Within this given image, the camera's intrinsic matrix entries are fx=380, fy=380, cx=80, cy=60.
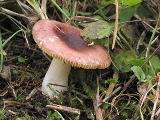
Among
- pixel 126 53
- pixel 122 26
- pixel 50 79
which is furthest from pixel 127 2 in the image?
pixel 50 79

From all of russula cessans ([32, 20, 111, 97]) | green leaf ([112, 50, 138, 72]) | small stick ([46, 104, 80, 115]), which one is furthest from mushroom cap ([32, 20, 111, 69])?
small stick ([46, 104, 80, 115])

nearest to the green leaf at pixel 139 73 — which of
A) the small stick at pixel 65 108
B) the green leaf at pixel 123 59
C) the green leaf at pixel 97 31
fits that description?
the green leaf at pixel 123 59

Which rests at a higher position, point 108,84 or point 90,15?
point 90,15

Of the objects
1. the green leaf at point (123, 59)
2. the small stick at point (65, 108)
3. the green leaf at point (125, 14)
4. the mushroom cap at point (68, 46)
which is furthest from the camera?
the green leaf at point (125, 14)

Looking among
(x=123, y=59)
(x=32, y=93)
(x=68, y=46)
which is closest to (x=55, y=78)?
(x=32, y=93)

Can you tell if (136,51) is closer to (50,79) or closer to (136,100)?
(136,100)

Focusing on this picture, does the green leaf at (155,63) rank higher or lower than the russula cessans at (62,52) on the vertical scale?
lower

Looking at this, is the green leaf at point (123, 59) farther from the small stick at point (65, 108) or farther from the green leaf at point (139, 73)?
the small stick at point (65, 108)
